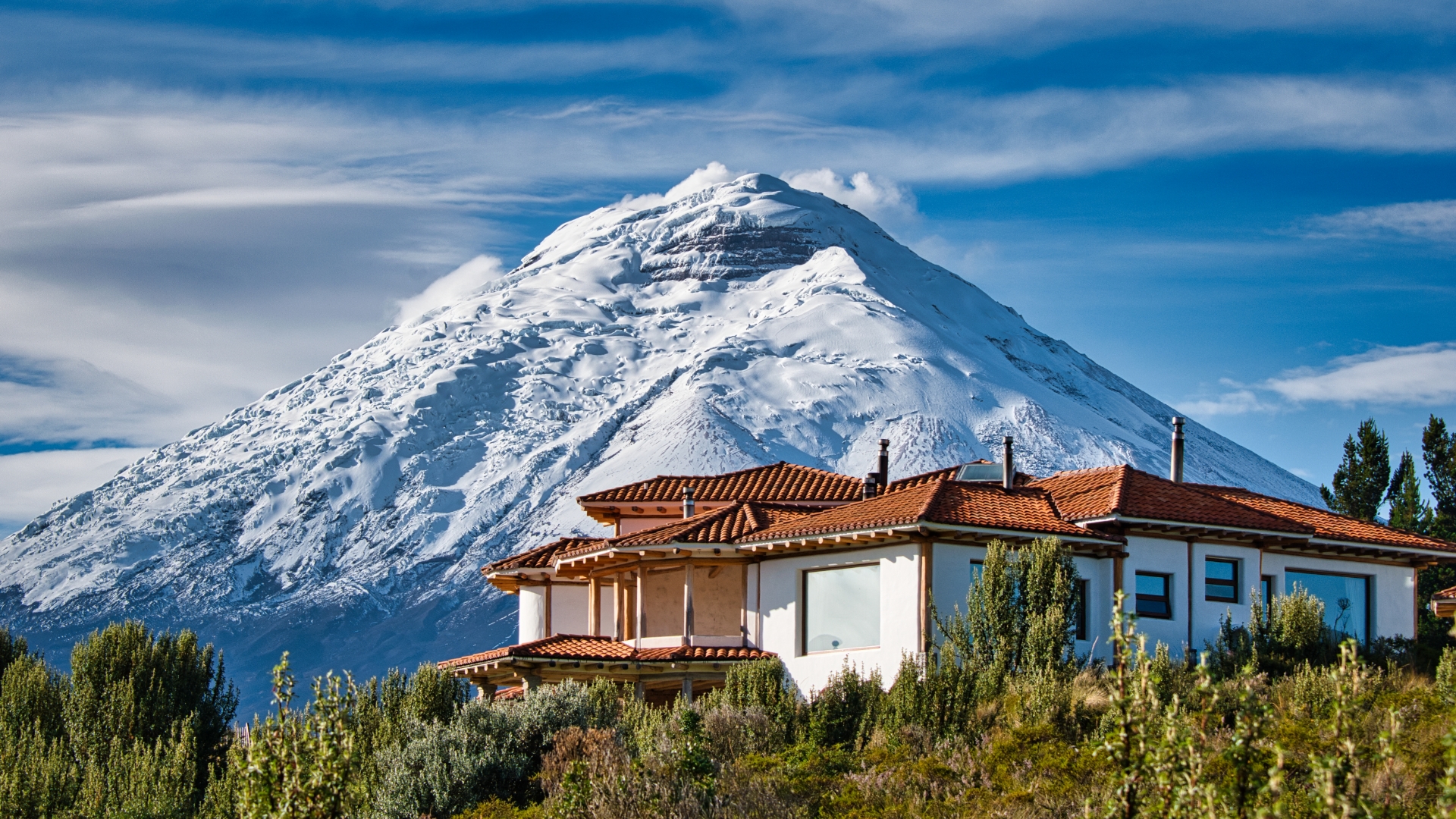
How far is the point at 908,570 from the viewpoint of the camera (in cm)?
2711

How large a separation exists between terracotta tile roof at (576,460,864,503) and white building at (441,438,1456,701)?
365 mm

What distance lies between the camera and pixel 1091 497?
99.9ft

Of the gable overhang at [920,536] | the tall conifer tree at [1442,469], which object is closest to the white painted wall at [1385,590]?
the gable overhang at [920,536]

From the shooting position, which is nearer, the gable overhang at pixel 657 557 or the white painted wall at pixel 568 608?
the gable overhang at pixel 657 557

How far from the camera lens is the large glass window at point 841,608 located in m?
27.8

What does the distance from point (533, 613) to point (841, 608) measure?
11.6 metres

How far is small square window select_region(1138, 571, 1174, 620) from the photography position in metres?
28.8

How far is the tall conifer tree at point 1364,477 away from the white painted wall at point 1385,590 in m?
27.0

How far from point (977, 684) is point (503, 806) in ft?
25.3

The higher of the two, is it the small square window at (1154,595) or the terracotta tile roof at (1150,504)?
the terracotta tile roof at (1150,504)

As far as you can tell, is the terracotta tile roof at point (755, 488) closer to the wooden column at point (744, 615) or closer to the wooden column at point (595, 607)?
the wooden column at point (595, 607)

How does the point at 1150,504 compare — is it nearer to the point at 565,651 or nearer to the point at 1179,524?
the point at 1179,524

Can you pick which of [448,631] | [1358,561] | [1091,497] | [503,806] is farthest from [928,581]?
[448,631]

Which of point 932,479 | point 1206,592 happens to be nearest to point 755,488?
point 932,479
